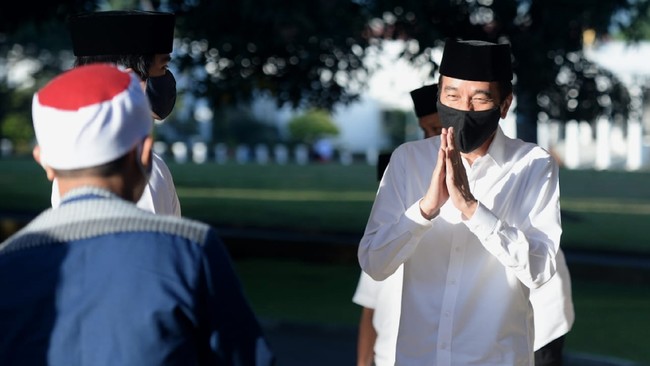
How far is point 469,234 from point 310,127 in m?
57.8

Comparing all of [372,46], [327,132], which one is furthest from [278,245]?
[327,132]

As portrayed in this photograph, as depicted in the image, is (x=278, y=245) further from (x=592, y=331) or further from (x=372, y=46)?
(x=592, y=331)

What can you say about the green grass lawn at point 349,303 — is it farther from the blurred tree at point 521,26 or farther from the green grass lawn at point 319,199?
the green grass lawn at point 319,199

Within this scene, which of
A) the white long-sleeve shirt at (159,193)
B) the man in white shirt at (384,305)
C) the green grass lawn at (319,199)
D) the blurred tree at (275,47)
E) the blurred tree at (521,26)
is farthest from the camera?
the green grass lawn at (319,199)

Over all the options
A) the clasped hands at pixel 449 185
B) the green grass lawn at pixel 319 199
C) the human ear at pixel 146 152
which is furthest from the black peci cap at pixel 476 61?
the green grass lawn at pixel 319 199

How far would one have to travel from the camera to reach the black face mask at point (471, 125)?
390 centimetres

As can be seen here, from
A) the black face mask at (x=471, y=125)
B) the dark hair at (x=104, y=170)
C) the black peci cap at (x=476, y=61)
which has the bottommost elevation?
the black face mask at (x=471, y=125)

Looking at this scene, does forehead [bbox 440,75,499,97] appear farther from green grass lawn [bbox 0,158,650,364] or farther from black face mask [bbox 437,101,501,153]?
green grass lawn [bbox 0,158,650,364]

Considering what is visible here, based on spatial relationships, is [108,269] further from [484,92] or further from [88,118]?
[484,92]

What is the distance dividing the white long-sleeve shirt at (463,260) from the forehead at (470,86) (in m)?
0.17

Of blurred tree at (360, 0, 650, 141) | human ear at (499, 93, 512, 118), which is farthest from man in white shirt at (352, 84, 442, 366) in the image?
blurred tree at (360, 0, 650, 141)

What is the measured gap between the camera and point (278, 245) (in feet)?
58.0

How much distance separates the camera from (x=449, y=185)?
139 inches

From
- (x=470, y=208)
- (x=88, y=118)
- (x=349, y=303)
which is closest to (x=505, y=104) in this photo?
A: (x=470, y=208)
